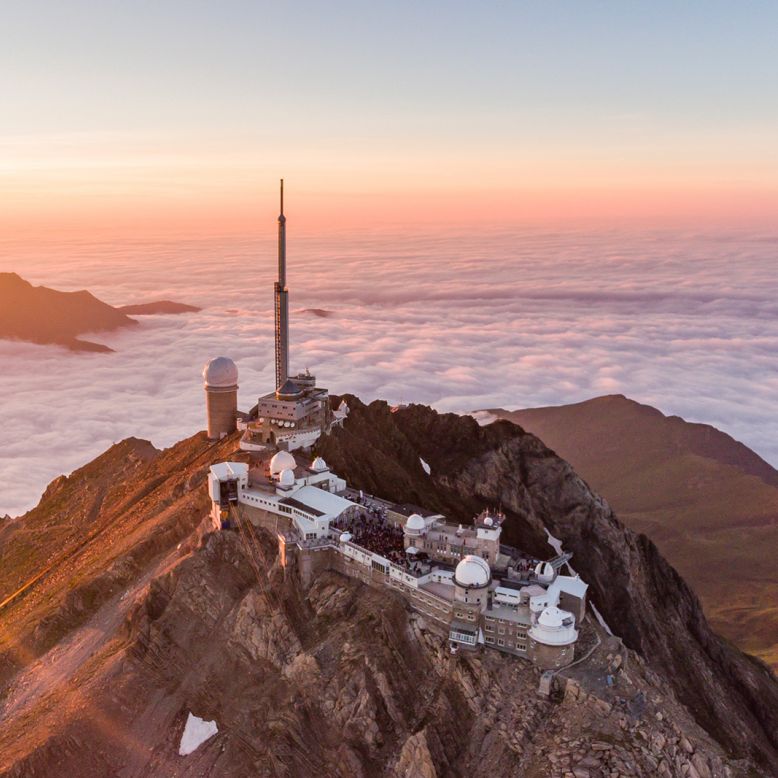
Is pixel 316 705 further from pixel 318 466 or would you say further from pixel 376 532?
pixel 318 466

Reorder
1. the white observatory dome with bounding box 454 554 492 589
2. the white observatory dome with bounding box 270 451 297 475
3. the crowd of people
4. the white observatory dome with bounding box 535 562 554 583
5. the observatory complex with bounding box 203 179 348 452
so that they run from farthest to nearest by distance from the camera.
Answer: the observatory complex with bounding box 203 179 348 452
the white observatory dome with bounding box 270 451 297 475
the crowd of people
the white observatory dome with bounding box 535 562 554 583
the white observatory dome with bounding box 454 554 492 589

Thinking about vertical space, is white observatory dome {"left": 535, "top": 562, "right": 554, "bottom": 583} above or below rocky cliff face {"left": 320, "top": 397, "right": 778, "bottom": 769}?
above

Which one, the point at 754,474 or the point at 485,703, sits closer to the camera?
the point at 485,703

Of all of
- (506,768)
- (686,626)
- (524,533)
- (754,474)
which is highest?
(506,768)

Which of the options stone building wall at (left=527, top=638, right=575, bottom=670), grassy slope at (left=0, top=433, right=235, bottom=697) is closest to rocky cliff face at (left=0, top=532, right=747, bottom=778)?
stone building wall at (left=527, top=638, right=575, bottom=670)

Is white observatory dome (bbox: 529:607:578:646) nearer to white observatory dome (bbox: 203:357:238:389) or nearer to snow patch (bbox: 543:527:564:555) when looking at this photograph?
snow patch (bbox: 543:527:564:555)

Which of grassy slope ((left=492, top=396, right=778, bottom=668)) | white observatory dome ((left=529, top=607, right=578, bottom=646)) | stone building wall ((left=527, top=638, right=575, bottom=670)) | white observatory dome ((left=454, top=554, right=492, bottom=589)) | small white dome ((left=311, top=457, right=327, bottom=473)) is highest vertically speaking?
white observatory dome ((left=454, top=554, right=492, bottom=589))

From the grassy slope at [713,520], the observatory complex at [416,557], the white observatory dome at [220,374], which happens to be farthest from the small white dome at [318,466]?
the grassy slope at [713,520]

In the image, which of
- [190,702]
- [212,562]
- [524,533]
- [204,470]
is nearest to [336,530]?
[212,562]

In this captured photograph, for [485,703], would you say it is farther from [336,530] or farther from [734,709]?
[734,709]
